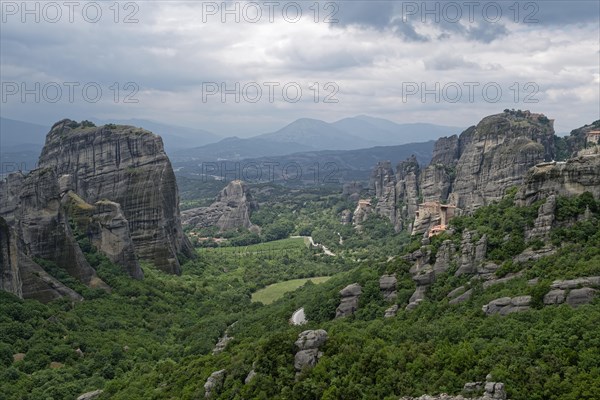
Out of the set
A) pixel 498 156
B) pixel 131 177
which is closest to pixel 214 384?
pixel 131 177

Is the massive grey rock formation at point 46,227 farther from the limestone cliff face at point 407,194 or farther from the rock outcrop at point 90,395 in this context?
the limestone cliff face at point 407,194

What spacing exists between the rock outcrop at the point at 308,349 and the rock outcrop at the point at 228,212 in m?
105

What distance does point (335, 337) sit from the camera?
31.4 meters

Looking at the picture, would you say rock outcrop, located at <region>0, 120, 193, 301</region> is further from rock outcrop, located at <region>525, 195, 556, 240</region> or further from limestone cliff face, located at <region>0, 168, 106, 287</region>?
rock outcrop, located at <region>525, 195, 556, 240</region>

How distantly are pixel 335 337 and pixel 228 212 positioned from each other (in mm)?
109719

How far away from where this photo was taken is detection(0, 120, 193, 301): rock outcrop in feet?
192

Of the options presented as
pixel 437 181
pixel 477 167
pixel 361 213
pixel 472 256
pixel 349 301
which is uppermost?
pixel 477 167

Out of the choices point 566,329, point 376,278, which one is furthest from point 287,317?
point 566,329

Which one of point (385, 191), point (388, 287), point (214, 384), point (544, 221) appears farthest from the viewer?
point (385, 191)

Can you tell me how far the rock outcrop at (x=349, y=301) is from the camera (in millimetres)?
42562

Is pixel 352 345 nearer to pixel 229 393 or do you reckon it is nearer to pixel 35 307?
pixel 229 393

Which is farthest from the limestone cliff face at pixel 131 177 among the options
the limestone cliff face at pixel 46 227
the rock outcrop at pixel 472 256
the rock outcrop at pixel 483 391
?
the rock outcrop at pixel 483 391

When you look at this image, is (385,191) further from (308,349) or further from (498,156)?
(308,349)

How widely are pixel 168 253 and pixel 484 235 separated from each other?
153 ft
